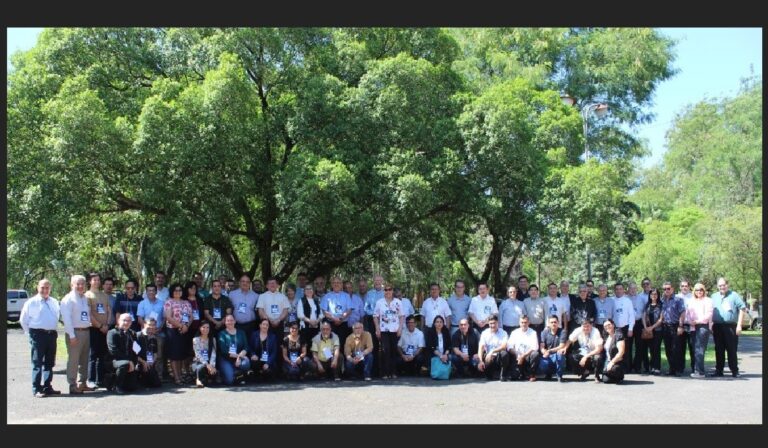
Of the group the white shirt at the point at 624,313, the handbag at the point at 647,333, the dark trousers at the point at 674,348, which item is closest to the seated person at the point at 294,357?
the white shirt at the point at 624,313

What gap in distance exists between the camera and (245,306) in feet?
A: 42.7

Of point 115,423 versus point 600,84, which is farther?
point 600,84

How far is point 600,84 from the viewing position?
26.0 m

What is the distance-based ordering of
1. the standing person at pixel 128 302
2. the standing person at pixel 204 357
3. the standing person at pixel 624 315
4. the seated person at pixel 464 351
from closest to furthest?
the standing person at pixel 204 357
the standing person at pixel 128 302
the seated person at pixel 464 351
the standing person at pixel 624 315

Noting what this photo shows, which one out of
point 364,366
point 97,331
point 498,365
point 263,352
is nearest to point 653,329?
point 498,365

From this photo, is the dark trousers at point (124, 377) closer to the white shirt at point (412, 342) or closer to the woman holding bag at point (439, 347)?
the white shirt at point (412, 342)

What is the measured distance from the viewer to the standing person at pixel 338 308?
43.4 ft

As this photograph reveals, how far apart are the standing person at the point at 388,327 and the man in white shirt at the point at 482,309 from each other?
52.4 inches

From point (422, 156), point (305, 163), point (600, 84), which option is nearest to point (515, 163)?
point (422, 156)

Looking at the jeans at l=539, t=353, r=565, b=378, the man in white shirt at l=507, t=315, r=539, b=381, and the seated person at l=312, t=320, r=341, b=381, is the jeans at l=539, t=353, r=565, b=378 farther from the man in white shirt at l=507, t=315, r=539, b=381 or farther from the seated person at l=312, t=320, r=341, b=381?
the seated person at l=312, t=320, r=341, b=381

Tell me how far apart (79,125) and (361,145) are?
5.39m

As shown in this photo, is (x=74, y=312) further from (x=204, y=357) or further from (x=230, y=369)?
(x=230, y=369)

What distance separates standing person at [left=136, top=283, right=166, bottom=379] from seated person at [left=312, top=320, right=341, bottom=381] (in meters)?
2.49

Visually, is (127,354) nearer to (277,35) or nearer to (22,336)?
(277,35)
